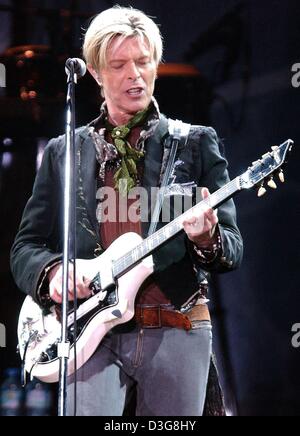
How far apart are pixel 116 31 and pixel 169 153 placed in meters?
0.46

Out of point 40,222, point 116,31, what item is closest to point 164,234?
point 40,222

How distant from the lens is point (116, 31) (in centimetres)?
266

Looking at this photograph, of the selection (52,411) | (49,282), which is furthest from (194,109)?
(52,411)

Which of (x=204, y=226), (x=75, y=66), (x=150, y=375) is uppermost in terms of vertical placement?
(x=75, y=66)

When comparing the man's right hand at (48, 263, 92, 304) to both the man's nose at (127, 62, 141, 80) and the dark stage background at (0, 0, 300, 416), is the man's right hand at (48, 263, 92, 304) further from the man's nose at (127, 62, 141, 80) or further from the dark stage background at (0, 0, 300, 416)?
the dark stage background at (0, 0, 300, 416)

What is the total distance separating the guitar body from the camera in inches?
97.3

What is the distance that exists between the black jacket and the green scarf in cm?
4

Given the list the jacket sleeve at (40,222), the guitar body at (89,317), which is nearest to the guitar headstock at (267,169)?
the guitar body at (89,317)

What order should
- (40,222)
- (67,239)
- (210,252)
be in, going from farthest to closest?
(40,222)
(210,252)
(67,239)

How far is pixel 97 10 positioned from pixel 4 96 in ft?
1.94

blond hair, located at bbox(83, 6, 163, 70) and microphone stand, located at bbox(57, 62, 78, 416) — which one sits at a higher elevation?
blond hair, located at bbox(83, 6, 163, 70)

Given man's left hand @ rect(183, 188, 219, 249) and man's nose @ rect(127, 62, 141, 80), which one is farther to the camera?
man's nose @ rect(127, 62, 141, 80)

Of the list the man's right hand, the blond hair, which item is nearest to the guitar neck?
the man's right hand

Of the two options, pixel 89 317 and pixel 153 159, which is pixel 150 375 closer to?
pixel 89 317
